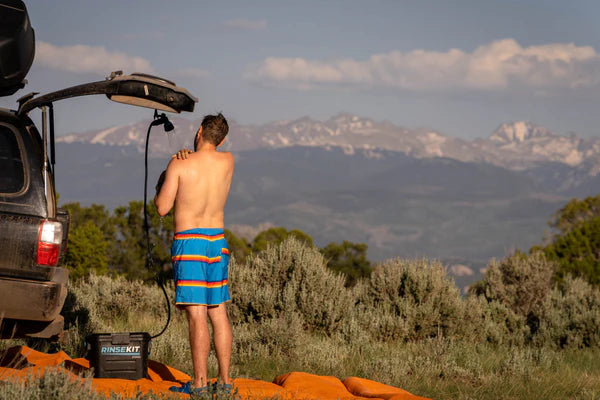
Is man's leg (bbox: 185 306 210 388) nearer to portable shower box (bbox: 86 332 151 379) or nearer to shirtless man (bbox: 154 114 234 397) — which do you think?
shirtless man (bbox: 154 114 234 397)

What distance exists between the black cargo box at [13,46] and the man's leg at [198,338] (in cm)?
283

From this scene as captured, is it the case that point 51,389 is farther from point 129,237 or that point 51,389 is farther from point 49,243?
point 129,237

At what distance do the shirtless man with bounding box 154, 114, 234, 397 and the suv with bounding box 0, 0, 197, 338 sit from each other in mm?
634

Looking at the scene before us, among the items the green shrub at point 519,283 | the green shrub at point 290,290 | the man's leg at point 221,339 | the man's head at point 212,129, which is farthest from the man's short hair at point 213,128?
the green shrub at point 519,283

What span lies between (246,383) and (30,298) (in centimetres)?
210

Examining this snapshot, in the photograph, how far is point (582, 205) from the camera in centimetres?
3114

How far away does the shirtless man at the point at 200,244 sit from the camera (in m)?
5.93

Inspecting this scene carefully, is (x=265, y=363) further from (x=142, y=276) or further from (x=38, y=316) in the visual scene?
(x=142, y=276)

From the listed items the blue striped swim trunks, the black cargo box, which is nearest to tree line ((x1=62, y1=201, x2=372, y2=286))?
the black cargo box

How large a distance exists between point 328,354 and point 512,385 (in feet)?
7.14

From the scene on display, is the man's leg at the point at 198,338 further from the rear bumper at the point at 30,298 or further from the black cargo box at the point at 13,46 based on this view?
the black cargo box at the point at 13,46

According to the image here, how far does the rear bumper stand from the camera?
5793 millimetres

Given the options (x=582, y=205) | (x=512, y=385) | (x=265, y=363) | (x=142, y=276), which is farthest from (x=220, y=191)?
(x=582, y=205)

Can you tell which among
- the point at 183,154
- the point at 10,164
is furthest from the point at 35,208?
the point at 183,154
